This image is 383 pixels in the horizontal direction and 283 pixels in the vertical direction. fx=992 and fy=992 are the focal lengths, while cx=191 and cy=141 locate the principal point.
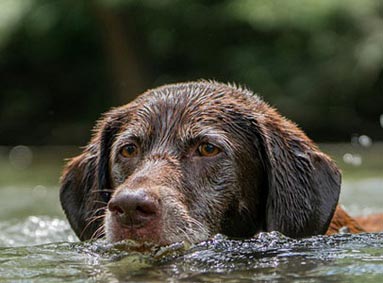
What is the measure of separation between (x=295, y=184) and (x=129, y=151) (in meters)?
0.93

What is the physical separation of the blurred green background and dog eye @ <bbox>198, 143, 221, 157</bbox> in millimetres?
13964

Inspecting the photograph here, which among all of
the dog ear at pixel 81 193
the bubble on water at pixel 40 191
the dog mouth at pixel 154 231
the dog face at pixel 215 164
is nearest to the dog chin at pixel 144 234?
the dog mouth at pixel 154 231

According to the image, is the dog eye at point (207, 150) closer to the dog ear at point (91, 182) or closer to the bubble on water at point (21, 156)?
the dog ear at point (91, 182)

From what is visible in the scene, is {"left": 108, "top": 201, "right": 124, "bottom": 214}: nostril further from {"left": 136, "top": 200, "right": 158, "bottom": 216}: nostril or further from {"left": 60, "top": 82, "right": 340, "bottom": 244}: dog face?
{"left": 60, "top": 82, "right": 340, "bottom": 244}: dog face

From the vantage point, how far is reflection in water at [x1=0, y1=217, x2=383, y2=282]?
14.0 ft

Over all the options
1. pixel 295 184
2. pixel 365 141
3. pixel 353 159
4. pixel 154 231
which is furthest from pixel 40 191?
pixel 365 141

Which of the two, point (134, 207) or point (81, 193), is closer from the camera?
point (134, 207)

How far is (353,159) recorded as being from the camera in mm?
13984

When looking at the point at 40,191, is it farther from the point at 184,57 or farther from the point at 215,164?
the point at 184,57

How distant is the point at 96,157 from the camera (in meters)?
5.81

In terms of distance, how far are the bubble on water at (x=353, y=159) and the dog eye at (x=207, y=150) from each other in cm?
829

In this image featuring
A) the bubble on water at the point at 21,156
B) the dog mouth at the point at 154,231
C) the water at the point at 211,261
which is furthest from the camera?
the bubble on water at the point at 21,156

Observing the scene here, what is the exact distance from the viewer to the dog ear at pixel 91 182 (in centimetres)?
575

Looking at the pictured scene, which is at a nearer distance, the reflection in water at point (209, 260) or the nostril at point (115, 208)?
the reflection in water at point (209, 260)
